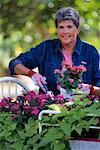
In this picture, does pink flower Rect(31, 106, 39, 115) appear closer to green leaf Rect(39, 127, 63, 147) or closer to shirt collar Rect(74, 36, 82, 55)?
green leaf Rect(39, 127, 63, 147)

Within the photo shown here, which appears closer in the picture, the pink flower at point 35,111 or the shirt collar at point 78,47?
the pink flower at point 35,111

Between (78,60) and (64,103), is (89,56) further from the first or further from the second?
(64,103)

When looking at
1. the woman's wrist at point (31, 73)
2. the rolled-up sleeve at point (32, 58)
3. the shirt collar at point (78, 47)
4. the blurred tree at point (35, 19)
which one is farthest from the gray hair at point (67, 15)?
the blurred tree at point (35, 19)

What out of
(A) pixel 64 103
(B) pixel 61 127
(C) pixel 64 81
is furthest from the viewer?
(C) pixel 64 81

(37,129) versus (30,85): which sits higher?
(30,85)

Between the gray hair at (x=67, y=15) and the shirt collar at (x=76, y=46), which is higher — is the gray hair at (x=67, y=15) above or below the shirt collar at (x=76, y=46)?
above

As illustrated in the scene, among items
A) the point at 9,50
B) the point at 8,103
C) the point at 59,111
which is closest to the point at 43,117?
the point at 59,111

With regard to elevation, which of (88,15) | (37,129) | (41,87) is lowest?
(37,129)

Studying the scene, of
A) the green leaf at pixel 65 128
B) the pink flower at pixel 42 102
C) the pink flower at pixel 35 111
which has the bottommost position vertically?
the green leaf at pixel 65 128

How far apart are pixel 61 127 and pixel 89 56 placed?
3.75 ft

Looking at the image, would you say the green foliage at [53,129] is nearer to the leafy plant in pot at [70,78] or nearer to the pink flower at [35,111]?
the pink flower at [35,111]

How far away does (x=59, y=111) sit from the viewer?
3832 millimetres

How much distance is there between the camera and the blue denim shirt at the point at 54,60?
4766 mm

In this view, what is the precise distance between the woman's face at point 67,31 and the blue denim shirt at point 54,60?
0.33 feet
